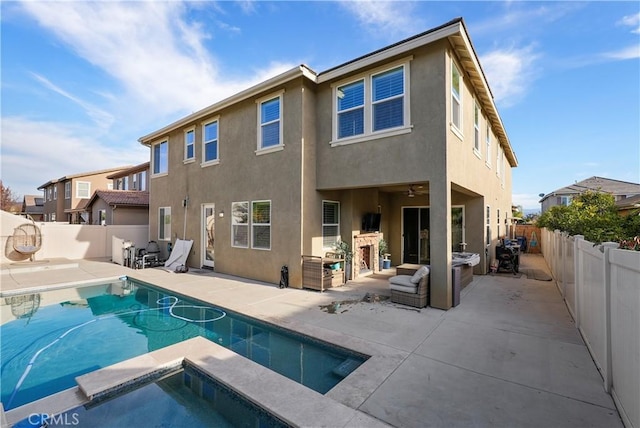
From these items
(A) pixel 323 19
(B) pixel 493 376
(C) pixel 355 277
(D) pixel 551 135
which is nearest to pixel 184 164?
(A) pixel 323 19

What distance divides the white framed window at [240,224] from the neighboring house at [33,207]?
4192cm

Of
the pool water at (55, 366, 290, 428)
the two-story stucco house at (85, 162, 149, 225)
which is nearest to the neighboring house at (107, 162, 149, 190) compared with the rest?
the two-story stucco house at (85, 162, 149, 225)

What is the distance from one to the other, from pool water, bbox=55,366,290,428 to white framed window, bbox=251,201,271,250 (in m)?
6.02

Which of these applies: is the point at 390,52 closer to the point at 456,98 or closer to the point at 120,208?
the point at 456,98

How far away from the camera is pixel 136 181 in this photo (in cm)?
2486

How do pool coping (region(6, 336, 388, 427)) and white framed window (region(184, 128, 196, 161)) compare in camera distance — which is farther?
white framed window (region(184, 128, 196, 161))

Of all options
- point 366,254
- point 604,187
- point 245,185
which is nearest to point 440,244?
point 366,254

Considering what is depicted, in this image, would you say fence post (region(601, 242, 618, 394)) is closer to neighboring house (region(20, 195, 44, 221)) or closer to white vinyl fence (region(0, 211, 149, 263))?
white vinyl fence (region(0, 211, 149, 263))

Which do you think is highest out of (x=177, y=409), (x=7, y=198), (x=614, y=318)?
(x=7, y=198)

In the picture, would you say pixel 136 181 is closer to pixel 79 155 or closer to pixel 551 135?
pixel 79 155

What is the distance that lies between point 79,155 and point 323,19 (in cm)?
Answer: 2415

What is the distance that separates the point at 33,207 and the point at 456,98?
55.3 meters

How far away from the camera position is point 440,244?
674 centimetres

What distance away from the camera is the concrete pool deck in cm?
307
